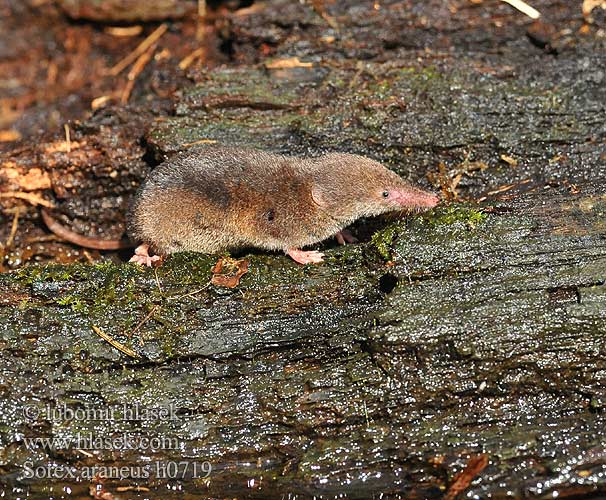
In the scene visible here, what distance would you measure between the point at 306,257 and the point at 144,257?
126cm

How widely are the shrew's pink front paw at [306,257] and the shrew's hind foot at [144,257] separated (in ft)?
3.18

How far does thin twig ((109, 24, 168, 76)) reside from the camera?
8117 millimetres

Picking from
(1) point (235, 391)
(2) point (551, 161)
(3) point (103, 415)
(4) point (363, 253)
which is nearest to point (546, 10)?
(2) point (551, 161)

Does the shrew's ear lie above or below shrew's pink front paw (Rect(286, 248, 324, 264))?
above

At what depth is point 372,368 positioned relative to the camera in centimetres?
468

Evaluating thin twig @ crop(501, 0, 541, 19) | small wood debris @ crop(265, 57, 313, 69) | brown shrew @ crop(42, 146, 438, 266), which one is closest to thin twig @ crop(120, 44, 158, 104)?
small wood debris @ crop(265, 57, 313, 69)

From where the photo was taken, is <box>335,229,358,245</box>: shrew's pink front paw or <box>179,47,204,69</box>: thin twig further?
<box>179,47,204,69</box>: thin twig

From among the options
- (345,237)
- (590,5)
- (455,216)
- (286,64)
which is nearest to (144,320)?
(345,237)

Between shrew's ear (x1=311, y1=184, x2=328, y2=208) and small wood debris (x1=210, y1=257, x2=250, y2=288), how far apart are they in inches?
29.7

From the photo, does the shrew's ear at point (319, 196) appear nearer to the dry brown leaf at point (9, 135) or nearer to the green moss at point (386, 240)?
the green moss at point (386, 240)

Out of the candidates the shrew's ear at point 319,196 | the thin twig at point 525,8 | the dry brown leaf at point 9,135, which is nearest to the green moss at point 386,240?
the shrew's ear at point 319,196

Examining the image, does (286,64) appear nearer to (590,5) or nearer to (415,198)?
(415,198)

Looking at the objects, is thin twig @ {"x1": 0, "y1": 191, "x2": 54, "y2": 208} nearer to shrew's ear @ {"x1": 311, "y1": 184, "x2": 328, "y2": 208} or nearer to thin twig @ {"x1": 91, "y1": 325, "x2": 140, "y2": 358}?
thin twig @ {"x1": 91, "y1": 325, "x2": 140, "y2": 358}

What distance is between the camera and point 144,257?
5531mm
